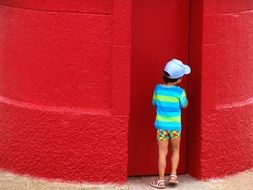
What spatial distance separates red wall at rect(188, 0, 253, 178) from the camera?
6570 millimetres

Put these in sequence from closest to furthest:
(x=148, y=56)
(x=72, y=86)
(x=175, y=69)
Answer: (x=175, y=69) < (x=72, y=86) < (x=148, y=56)

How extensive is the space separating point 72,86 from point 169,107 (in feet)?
3.04

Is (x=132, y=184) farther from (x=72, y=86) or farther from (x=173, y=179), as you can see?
(x=72, y=86)

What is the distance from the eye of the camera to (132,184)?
661cm

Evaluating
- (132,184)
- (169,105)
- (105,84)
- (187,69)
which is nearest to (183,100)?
(169,105)

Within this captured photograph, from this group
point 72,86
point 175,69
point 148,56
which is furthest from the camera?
point 148,56

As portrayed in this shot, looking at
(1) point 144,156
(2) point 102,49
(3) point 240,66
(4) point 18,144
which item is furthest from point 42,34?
(3) point 240,66

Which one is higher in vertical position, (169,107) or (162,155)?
(169,107)

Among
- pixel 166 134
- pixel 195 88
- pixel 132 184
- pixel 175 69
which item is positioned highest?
pixel 175 69

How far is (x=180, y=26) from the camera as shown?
6.66 m

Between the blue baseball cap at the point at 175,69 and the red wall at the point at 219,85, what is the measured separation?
0.93 ft

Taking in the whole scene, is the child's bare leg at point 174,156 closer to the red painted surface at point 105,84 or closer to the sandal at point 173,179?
the sandal at point 173,179

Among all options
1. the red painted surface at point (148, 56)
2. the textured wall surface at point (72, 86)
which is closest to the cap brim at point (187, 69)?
the red painted surface at point (148, 56)

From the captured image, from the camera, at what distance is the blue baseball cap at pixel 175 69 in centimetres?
633
